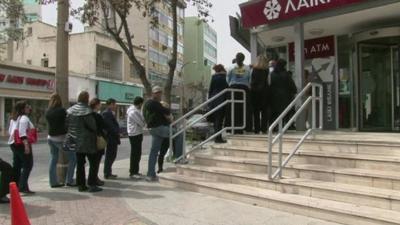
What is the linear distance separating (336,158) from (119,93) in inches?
1831

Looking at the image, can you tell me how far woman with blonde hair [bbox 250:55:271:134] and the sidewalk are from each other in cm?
275

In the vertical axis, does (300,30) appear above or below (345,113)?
above

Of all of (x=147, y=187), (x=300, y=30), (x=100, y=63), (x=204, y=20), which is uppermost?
(x=100, y=63)

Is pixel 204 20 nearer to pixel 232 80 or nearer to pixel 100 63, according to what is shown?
pixel 232 80

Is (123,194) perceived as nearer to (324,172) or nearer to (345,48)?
(324,172)

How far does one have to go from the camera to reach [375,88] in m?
13.4

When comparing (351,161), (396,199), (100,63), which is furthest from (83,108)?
(100,63)

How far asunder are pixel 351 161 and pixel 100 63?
45675 millimetres

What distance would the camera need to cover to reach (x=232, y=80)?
1118 cm

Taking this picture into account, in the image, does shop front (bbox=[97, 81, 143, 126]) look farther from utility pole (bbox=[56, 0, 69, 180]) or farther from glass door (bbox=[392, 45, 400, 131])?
utility pole (bbox=[56, 0, 69, 180])

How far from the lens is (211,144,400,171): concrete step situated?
748 cm

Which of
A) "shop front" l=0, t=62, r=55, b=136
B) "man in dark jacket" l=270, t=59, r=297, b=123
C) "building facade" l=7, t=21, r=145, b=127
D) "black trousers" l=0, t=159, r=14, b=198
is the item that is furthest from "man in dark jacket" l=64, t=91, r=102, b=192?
"building facade" l=7, t=21, r=145, b=127

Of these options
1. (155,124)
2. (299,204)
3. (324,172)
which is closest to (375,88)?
(155,124)

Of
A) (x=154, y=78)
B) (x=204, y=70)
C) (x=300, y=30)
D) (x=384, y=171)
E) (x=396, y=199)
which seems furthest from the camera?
(x=204, y=70)
